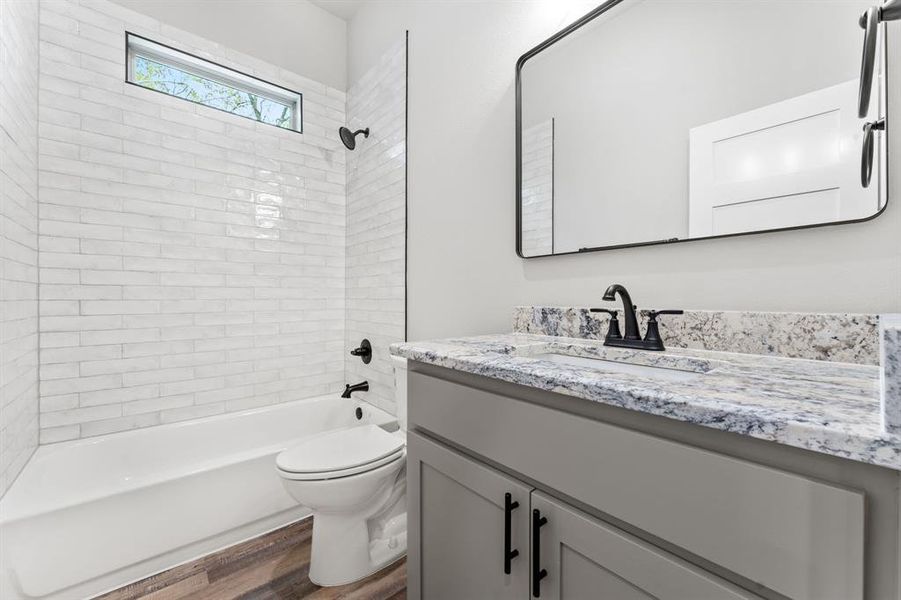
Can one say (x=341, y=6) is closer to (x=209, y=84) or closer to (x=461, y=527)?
(x=209, y=84)

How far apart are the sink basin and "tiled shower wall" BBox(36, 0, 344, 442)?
4.60 ft

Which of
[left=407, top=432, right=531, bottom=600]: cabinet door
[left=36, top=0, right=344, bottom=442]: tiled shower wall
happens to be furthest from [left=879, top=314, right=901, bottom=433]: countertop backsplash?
[left=36, top=0, right=344, bottom=442]: tiled shower wall

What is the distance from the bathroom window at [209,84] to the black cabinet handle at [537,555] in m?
2.62

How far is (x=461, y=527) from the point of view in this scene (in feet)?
3.38

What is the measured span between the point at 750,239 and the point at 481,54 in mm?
1326

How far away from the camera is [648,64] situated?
124cm

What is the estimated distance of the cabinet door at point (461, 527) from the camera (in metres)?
0.88

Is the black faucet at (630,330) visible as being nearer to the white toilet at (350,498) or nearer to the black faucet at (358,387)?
the white toilet at (350,498)

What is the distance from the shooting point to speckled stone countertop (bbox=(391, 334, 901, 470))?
18.7 inches

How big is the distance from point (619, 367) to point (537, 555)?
531 mm

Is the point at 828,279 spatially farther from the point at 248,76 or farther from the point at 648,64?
the point at 248,76

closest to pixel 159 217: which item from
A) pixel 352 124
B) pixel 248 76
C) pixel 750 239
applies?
pixel 248 76

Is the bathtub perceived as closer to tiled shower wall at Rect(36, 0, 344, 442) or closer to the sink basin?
tiled shower wall at Rect(36, 0, 344, 442)

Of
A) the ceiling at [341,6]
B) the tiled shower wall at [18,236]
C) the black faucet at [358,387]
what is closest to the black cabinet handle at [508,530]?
the black faucet at [358,387]
